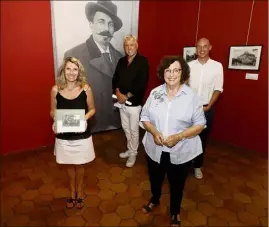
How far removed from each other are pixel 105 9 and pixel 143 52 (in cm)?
110

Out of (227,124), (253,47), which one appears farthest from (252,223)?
(253,47)

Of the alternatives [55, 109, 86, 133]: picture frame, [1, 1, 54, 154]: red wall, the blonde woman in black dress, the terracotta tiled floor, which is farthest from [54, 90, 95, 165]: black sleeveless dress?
[1, 1, 54, 154]: red wall

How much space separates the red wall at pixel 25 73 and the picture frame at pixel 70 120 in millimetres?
1675

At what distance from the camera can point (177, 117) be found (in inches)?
71.6

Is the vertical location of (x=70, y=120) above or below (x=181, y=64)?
below

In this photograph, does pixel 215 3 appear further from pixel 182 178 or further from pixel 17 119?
pixel 17 119

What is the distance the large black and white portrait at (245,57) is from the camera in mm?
3542

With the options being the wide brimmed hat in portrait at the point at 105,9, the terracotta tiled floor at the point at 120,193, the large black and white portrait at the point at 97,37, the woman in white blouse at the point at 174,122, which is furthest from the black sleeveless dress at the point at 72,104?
the wide brimmed hat in portrait at the point at 105,9

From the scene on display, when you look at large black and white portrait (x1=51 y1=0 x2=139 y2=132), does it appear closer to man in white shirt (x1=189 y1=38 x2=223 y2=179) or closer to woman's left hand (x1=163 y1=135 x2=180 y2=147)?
man in white shirt (x1=189 y1=38 x2=223 y2=179)

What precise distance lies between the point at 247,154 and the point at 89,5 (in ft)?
11.5

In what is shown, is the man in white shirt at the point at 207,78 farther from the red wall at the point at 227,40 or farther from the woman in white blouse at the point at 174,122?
the red wall at the point at 227,40

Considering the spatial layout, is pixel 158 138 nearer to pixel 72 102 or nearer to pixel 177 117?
pixel 177 117

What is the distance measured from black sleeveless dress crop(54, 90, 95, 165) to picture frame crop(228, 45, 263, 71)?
2743 mm

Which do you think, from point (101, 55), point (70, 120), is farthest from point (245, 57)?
point (70, 120)
